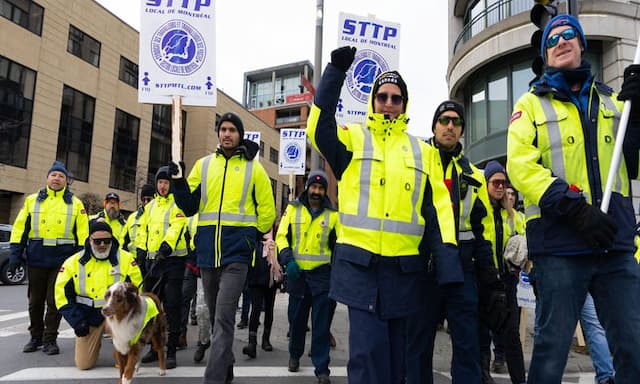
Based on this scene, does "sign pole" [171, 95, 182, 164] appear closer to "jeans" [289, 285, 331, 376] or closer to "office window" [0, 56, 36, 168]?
"jeans" [289, 285, 331, 376]

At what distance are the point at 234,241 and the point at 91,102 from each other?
31541 millimetres

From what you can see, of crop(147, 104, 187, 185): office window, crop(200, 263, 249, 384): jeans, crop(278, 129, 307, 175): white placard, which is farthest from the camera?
crop(147, 104, 187, 185): office window

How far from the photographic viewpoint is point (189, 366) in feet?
17.2

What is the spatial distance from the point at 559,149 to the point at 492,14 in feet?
50.2

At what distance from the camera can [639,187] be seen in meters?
11.2

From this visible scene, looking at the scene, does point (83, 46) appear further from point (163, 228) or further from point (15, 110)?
point (163, 228)

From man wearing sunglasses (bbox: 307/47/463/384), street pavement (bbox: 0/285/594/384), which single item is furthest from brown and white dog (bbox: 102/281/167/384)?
man wearing sunglasses (bbox: 307/47/463/384)

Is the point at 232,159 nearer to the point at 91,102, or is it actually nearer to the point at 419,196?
the point at 419,196

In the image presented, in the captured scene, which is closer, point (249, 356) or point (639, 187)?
point (249, 356)

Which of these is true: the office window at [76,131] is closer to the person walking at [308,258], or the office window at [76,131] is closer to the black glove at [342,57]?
the person walking at [308,258]

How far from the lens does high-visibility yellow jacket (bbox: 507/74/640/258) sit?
2.32 meters

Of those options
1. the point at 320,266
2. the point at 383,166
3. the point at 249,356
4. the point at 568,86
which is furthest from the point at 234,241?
the point at 568,86

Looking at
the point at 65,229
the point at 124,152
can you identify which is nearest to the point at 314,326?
the point at 65,229

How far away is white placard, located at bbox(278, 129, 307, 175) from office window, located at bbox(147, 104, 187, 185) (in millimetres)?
29235
